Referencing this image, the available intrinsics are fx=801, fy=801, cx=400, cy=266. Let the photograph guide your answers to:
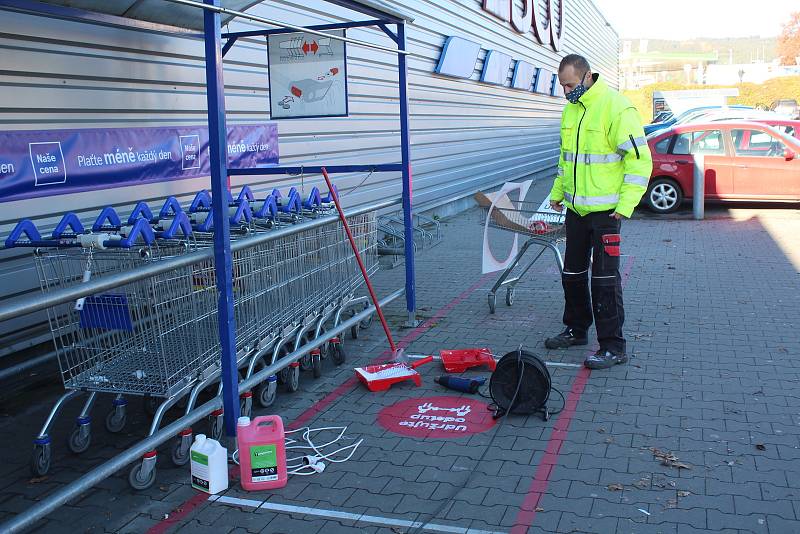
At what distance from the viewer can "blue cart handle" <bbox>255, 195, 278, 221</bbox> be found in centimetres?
566

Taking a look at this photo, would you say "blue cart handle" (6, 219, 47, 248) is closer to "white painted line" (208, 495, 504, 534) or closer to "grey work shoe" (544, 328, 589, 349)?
"white painted line" (208, 495, 504, 534)

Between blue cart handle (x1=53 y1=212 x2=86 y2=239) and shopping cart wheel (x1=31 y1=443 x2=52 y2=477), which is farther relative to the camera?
blue cart handle (x1=53 y1=212 x2=86 y2=239)

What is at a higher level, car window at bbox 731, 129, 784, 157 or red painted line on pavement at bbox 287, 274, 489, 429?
car window at bbox 731, 129, 784, 157

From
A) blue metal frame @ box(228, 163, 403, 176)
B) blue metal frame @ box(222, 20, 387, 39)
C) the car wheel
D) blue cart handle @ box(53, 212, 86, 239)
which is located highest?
blue metal frame @ box(222, 20, 387, 39)

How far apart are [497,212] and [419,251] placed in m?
4.54

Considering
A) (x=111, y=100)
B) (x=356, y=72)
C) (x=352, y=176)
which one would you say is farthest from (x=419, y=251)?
(x=111, y=100)

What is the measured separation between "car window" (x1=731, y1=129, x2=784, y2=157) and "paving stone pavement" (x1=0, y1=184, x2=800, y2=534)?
7536mm

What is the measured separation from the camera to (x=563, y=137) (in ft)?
20.3

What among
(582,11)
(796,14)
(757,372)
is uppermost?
(796,14)

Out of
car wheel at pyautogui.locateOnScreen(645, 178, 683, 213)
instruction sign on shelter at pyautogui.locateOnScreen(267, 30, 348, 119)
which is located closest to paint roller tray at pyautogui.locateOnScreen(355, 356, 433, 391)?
instruction sign on shelter at pyautogui.locateOnScreen(267, 30, 348, 119)

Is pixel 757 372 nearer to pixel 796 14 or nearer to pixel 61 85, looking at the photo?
pixel 61 85

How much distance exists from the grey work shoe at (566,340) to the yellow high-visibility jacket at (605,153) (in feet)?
3.59

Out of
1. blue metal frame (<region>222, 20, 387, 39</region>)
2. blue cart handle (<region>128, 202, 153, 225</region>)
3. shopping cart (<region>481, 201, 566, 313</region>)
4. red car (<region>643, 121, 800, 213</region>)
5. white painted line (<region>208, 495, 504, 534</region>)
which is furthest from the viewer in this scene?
red car (<region>643, 121, 800, 213</region>)

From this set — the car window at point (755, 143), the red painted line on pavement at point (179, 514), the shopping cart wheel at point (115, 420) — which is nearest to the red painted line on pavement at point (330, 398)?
the red painted line on pavement at point (179, 514)
